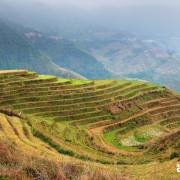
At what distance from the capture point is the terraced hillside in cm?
4922

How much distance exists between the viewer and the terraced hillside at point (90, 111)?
4922 cm

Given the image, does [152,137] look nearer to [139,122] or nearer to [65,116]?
[139,122]

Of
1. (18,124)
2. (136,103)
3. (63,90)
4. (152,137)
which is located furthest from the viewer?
(136,103)

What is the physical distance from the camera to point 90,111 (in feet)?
199

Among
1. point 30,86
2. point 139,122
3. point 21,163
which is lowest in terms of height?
point 139,122

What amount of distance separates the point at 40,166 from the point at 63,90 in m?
52.4

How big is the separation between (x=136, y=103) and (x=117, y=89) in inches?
203

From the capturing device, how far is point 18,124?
43.1 meters

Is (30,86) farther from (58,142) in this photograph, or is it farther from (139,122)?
(58,142)

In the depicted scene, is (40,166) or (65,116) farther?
(65,116)

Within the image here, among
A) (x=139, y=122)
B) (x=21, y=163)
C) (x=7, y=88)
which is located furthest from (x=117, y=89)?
(x=21, y=163)

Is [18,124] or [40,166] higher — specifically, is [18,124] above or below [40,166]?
below

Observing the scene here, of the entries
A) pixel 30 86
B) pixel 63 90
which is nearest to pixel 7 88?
pixel 30 86

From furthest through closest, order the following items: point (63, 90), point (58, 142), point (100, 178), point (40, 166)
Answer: point (63, 90) < point (58, 142) < point (40, 166) < point (100, 178)
